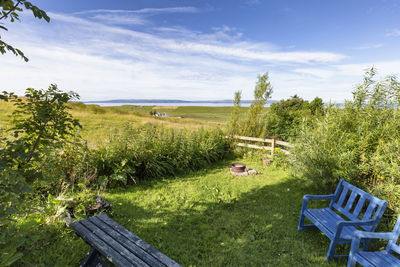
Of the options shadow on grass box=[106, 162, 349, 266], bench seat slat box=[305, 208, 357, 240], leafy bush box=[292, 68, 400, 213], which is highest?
leafy bush box=[292, 68, 400, 213]

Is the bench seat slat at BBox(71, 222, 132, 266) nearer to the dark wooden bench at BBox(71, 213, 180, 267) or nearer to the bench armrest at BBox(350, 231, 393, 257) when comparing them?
the dark wooden bench at BBox(71, 213, 180, 267)

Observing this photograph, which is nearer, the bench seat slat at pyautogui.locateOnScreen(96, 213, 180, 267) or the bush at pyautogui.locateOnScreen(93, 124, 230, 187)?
the bench seat slat at pyautogui.locateOnScreen(96, 213, 180, 267)

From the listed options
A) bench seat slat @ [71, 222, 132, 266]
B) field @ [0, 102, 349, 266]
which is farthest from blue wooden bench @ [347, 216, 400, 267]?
bench seat slat @ [71, 222, 132, 266]

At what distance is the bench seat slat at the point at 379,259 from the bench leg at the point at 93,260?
3.21 metres

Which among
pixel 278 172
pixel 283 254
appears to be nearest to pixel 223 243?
pixel 283 254

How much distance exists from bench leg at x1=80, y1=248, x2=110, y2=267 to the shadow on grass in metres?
0.94

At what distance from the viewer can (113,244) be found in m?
2.34

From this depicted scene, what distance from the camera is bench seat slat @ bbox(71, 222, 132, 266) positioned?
2.10 m

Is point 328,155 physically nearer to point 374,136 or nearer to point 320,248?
point 374,136

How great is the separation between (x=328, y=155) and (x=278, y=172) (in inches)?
109

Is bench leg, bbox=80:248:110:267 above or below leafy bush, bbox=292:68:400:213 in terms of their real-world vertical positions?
below

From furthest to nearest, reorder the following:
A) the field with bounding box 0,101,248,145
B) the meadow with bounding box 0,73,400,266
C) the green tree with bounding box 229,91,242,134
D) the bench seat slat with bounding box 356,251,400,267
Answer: the green tree with bounding box 229,91,242,134
the field with bounding box 0,101,248,145
the meadow with bounding box 0,73,400,266
the bench seat slat with bounding box 356,251,400,267

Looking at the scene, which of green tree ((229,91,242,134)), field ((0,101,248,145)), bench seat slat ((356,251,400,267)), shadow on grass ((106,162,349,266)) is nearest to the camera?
bench seat slat ((356,251,400,267))

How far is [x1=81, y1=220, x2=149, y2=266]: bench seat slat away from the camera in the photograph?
6.92 ft
